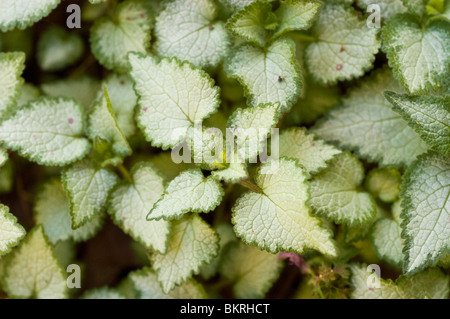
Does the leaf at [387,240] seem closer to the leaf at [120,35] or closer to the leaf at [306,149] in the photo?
the leaf at [306,149]

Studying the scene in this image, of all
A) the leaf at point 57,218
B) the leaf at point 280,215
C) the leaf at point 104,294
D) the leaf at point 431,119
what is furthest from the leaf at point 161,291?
the leaf at point 431,119

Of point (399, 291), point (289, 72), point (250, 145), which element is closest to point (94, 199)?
point (250, 145)

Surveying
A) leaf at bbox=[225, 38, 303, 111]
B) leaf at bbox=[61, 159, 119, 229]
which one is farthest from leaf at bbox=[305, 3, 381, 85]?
leaf at bbox=[61, 159, 119, 229]

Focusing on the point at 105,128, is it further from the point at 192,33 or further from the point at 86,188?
the point at 192,33

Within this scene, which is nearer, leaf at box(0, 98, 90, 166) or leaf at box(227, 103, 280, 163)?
leaf at box(227, 103, 280, 163)

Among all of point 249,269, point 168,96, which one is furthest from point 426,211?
point 168,96

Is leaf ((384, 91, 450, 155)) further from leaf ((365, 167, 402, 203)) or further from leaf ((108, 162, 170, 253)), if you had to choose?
leaf ((108, 162, 170, 253))
